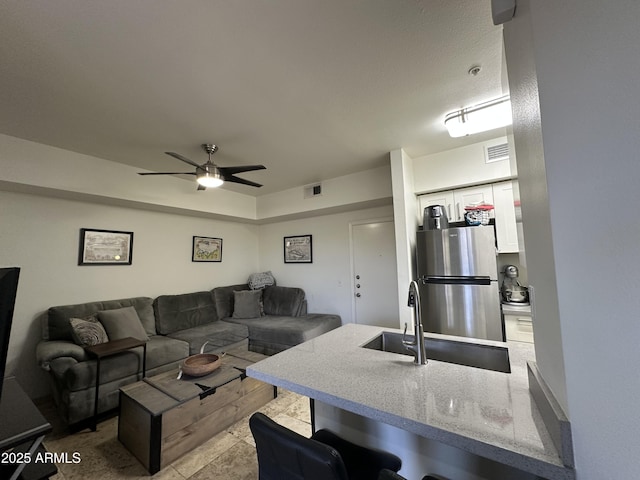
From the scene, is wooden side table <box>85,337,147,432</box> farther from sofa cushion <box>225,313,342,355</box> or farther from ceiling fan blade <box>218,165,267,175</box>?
ceiling fan blade <box>218,165,267,175</box>

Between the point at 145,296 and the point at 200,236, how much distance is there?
126 centimetres

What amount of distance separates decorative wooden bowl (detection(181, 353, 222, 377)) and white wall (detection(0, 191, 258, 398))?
196 centimetres

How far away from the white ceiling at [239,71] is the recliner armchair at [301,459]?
1.85m

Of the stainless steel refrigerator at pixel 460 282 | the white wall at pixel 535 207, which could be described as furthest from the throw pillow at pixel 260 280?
the white wall at pixel 535 207

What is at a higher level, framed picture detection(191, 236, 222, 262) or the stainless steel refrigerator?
framed picture detection(191, 236, 222, 262)

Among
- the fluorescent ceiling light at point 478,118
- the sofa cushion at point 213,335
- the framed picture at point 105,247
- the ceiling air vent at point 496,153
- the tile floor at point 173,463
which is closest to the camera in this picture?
the tile floor at point 173,463

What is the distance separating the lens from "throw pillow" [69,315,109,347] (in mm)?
2508

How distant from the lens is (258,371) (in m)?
1.16

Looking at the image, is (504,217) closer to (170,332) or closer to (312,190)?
(312,190)

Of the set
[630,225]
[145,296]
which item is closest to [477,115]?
[630,225]

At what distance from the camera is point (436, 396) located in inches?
36.2

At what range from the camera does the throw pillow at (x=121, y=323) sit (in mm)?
2805

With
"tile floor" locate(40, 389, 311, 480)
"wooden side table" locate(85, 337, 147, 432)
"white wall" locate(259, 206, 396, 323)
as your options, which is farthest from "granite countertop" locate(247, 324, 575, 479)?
"white wall" locate(259, 206, 396, 323)

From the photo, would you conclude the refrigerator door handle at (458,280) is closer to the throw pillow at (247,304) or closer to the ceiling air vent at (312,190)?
the ceiling air vent at (312,190)
